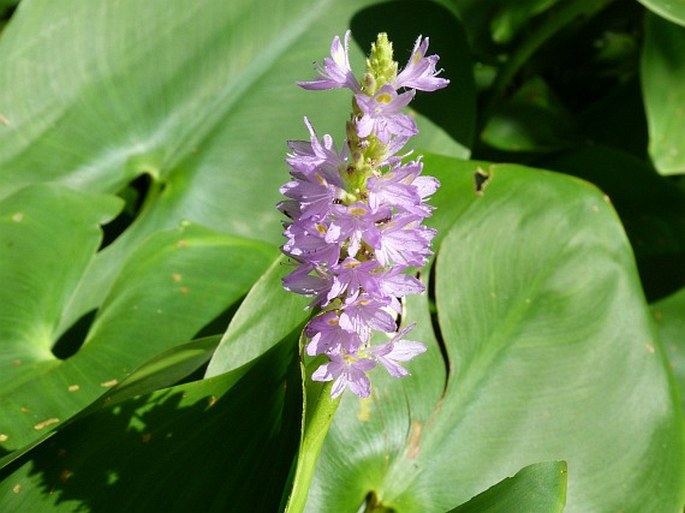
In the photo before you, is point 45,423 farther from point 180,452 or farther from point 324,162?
point 324,162

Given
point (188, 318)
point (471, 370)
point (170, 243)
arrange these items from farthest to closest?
1. point (170, 243)
2. point (188, 318)
3. point (471, 370)

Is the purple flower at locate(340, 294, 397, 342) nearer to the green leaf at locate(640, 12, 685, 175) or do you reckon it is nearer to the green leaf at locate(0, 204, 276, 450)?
the green leaf at locate(0, 204, 276, 450)

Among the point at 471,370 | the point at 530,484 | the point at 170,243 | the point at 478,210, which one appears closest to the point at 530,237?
the point at 478,210

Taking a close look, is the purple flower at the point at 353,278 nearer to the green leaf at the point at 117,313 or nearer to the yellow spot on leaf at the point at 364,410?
the yellow spot on leaf at the point at 364,410

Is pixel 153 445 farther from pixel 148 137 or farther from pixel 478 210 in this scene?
pixel 148 137

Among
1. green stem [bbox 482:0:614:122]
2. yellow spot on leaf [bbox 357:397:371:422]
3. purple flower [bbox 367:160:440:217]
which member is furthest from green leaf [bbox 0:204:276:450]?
green stem [bbox 482:0:614:122]
